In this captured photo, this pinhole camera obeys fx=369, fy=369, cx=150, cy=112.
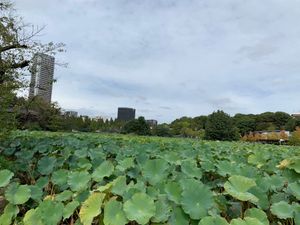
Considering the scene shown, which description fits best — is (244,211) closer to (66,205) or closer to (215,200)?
(215,200)

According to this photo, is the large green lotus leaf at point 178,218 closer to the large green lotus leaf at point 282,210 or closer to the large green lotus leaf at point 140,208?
the large green lotus leaf at point 140,208

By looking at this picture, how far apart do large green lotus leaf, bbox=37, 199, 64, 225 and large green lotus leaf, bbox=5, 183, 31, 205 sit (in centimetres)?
34

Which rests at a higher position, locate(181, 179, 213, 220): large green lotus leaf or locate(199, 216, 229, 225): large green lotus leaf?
locate(181, 179, 213, 220): large green lotus leaf

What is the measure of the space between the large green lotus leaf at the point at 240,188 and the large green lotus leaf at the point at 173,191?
0.36m

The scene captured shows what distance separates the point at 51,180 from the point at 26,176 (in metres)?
1.55

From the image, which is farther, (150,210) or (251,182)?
(251,182)

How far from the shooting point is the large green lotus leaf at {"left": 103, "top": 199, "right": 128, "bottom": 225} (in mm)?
2480

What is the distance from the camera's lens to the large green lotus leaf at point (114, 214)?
2480 mm

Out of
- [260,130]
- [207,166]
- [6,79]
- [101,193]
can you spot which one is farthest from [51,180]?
[260,130]

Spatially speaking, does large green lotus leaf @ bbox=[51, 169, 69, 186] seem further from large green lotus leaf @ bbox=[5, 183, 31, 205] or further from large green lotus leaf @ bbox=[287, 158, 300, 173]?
large green lotus leaf @ bbox=[287, 158, 300, 173]

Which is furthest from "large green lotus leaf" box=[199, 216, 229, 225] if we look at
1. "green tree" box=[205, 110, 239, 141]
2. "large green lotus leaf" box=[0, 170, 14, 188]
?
"green tree" box=[205, 110, 239, 141]

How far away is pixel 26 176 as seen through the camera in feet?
16.4

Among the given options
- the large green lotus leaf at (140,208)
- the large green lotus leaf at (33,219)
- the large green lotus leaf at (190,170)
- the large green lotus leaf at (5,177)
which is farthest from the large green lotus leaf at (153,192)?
the large green lotus leaf at (5,177)

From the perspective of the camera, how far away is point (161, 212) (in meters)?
2.52
